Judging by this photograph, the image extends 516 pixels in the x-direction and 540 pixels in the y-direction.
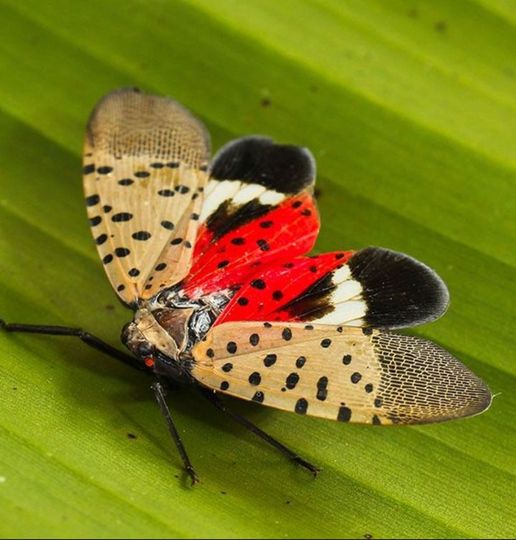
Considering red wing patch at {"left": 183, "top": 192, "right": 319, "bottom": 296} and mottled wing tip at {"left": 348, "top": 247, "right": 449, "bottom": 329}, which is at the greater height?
mottled wing tip at {"left": 348, "top": 247, "right": 449, "bottom": 329}

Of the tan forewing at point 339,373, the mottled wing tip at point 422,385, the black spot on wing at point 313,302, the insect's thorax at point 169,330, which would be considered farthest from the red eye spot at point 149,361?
the mottled wing tip at point 422,385

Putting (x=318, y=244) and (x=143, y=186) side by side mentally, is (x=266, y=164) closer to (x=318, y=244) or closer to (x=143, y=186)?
(x=318, y=244)

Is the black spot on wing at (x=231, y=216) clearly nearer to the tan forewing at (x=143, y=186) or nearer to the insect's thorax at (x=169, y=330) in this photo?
the tan forewing at (x=143, y=186)

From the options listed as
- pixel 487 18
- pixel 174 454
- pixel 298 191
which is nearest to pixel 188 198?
pixel 298 191

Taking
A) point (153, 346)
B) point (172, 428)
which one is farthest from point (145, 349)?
point (172, 428)

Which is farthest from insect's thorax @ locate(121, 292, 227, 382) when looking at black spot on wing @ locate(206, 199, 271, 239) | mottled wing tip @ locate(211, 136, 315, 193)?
mottled wing tip @ locate(211, 136, 315, 193)

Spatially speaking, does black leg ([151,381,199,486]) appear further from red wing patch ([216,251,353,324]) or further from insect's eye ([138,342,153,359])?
red wing patch ([216,251,353,324])

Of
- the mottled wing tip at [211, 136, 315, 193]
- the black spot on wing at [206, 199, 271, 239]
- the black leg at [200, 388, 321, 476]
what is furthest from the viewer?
the mottled wing tip at [211, 136, 315, 193]

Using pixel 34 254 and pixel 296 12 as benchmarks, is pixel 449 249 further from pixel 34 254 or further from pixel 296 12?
pixel 34 254
